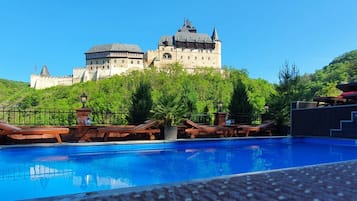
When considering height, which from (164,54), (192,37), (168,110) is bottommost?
(168,110)

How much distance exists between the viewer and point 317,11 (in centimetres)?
1384

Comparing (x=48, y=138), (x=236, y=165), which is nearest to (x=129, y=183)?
(x=236, y=165)

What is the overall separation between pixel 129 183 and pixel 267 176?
1.84 m

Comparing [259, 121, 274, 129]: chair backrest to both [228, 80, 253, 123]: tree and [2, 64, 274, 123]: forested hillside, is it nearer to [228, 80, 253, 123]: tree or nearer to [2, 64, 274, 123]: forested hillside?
[228, 80, 253, 123]: tree

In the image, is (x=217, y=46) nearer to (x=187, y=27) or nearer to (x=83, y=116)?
(x=187, y=27)

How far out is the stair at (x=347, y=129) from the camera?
877 centimetres

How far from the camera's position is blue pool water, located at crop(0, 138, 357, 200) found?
359 cm

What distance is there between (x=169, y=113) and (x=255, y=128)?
3.52 metres

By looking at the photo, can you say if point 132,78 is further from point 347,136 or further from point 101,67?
point 347,136

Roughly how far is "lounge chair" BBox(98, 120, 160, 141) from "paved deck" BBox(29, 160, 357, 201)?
14.9 ft

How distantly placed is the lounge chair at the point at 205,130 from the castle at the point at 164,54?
1928 inches

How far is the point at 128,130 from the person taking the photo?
24.1ft

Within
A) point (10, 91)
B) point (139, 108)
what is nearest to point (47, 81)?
point (10, 91)

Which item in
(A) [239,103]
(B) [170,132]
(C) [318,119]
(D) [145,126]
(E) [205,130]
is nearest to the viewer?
(D) [145,126]
